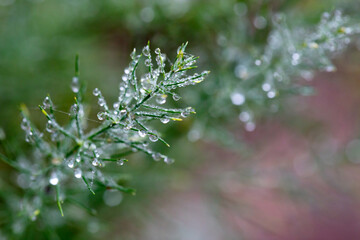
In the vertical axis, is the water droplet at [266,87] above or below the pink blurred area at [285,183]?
below

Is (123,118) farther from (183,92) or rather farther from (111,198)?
(111,198)

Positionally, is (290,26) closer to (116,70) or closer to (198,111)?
(198,111)

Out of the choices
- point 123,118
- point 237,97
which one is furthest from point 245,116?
point 123,118

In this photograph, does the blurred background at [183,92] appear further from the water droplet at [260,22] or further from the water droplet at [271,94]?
the water droplet at [271,94]

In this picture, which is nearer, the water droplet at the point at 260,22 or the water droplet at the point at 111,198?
the water droplet at the point at 260,22

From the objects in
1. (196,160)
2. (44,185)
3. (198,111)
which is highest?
(196,160)

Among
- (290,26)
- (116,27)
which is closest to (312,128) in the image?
(290,26)

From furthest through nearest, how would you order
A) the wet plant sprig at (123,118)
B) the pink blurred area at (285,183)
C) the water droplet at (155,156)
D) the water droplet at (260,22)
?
the pink blurred area at (285,183)
the water droplet at (260,22)
the water droplet at (155,156)
the wet plant sprig at (123,118)

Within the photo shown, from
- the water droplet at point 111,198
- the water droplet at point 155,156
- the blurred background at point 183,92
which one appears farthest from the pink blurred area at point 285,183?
the water droplet at point 155,156

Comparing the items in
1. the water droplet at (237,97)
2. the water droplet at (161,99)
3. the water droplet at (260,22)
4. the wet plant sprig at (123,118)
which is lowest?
the wet plant sprig at (123,118)
